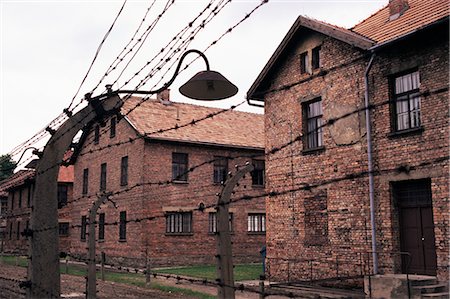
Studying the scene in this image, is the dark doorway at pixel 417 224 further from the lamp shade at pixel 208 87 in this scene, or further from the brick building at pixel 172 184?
the brick building at pixel 172 184

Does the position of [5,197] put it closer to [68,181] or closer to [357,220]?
[68,181]

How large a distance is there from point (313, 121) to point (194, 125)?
11296 mm

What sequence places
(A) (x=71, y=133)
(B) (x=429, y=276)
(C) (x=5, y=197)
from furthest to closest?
(C) (x=5, y=197) → (B) (x=429, y=276) → (A) (x=71, y=133)

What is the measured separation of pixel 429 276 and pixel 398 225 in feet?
5.15

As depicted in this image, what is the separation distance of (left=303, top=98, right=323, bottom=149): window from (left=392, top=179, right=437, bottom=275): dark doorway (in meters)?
3.19

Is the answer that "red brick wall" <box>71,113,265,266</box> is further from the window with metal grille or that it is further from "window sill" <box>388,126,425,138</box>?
"window sill" <box>388,126,425,138</box>

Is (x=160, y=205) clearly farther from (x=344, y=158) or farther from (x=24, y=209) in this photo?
(x=24, y=209)

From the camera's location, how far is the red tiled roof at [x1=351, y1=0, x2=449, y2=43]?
13178mm

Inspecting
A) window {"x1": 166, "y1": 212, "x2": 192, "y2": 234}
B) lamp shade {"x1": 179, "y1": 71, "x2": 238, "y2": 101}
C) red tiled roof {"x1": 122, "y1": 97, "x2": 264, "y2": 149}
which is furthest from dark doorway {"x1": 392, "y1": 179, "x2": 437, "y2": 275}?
red tiled roof {"x1": 122, "y1": 97, "x2": 264, "y2": 149}

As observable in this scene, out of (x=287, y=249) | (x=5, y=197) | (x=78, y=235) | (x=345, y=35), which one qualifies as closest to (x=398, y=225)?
(x=287, y=249)

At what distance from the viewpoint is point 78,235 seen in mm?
31812

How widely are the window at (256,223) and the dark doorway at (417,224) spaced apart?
14.6m

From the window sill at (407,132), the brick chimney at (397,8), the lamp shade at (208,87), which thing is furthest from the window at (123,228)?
the lamp shade at (208,87)

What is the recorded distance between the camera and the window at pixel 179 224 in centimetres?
2498
